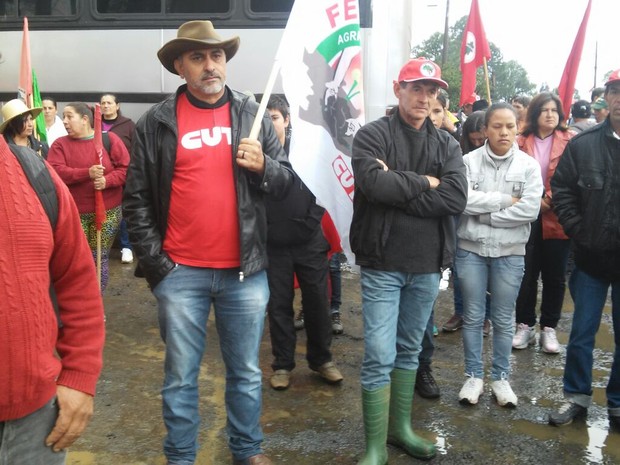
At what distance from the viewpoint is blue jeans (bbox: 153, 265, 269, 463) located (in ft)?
10.1

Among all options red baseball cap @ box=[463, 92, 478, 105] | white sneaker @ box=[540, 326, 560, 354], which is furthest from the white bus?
white sneaker @ box=[540, 326, 560, 354]

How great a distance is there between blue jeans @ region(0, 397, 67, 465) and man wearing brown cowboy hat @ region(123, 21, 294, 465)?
1239 millimetres

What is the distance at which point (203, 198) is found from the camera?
3059mm

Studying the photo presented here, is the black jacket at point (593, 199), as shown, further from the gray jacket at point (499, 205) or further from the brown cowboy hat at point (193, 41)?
the brown cowboy hat at point (193, 41)

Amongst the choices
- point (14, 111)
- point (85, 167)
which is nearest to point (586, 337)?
point (14, 111)

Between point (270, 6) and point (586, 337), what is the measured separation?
5279 millimetres

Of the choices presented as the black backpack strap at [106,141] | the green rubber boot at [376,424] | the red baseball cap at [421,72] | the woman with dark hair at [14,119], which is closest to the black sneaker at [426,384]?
the green rubber boot at [376,424]

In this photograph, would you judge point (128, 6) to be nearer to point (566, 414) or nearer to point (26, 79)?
point (26, 79)

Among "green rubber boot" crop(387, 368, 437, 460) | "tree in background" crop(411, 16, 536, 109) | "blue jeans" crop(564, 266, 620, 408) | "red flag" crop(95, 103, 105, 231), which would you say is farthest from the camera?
"tree in background" crop(411, 16, 536, 109)

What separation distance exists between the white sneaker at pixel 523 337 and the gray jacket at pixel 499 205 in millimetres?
1358

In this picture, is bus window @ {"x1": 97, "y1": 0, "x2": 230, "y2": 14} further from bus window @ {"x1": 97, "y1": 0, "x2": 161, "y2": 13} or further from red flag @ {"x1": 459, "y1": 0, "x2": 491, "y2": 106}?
red flag @ {"x1": 459, "y1": 0, "x2": 491, "y2": 106}

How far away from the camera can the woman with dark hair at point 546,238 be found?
16.8 feet

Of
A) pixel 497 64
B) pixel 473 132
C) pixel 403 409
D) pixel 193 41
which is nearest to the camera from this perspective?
pixel 193 41

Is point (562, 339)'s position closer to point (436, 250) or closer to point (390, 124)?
point (436, 250)
